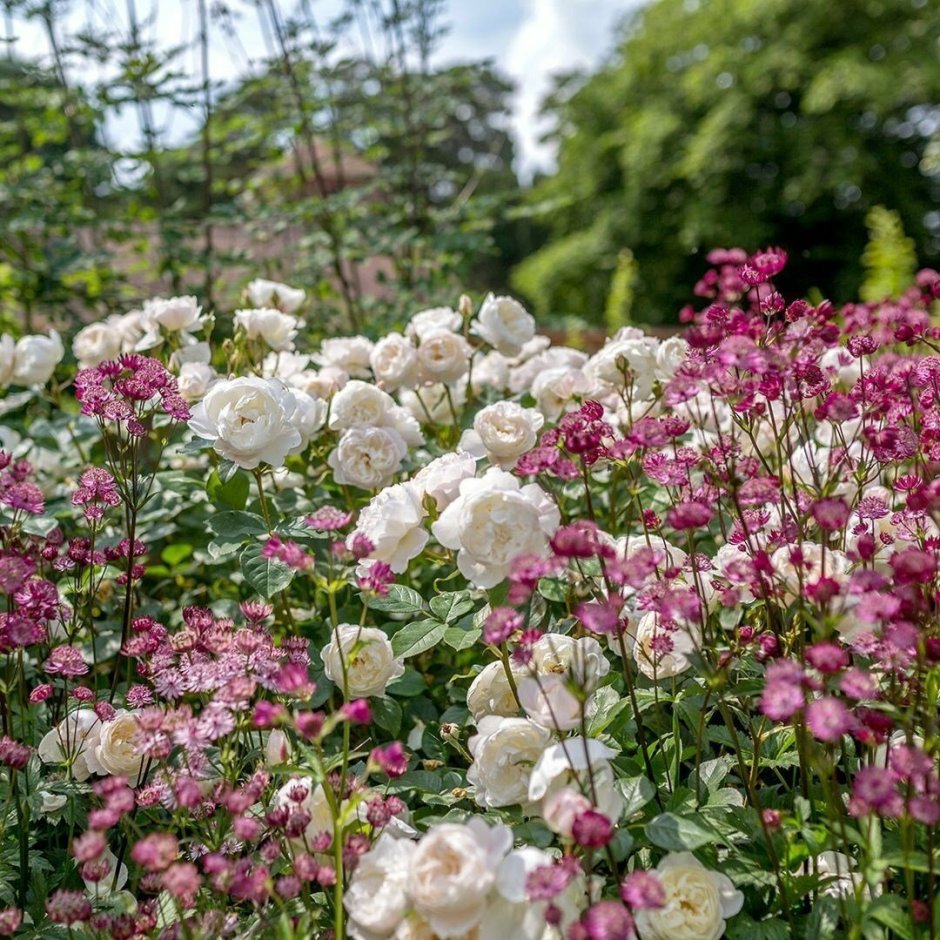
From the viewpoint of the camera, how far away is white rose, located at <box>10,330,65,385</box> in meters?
2.22

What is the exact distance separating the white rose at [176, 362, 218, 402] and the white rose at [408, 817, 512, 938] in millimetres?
1246

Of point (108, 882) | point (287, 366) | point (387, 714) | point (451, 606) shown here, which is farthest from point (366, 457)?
point (108, 882)

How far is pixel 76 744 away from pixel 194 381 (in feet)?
2.60

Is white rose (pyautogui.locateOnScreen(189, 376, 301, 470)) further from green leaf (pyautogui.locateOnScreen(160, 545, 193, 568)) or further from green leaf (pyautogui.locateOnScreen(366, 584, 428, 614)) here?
green leaf (pyautogui.locateOnScreen(160, 545, 193, 568))

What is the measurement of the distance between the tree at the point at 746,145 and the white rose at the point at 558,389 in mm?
13685

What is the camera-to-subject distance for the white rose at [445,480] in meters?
1.42

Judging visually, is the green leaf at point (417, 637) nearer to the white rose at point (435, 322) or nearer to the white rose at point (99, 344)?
the white rose at point (435, 322)

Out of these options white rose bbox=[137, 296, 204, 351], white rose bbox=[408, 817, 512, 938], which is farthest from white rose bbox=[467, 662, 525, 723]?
white rose bbox=[137, 296, 204, 351]

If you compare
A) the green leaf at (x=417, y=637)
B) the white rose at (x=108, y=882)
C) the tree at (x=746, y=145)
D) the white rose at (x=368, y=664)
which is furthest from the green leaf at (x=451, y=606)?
the tree at (x=746, y=145)

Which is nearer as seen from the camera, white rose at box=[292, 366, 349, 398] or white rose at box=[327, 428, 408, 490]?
white rose at box=[327, 428, 408, 490]

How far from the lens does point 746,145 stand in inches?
632

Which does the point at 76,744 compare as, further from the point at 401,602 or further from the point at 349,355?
the point at 349,355

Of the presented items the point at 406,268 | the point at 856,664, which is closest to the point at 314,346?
the point at 406,268

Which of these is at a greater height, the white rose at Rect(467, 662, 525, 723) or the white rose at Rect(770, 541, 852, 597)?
the white rose at Rect(770, 541, 852, 597)
